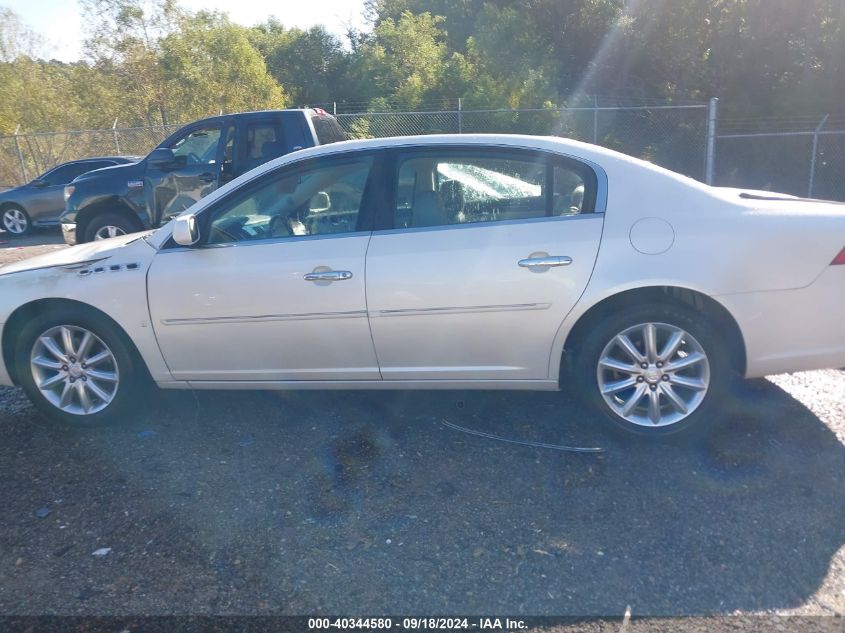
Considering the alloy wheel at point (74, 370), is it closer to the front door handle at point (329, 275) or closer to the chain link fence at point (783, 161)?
the front door handle at point (329, 275)

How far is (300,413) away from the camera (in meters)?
4.59

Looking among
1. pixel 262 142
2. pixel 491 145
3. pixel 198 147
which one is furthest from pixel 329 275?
pixel 198 147

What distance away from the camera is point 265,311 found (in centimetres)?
410

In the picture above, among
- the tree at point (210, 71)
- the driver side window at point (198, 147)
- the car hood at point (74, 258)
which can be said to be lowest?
the car hood at point (74, 258)

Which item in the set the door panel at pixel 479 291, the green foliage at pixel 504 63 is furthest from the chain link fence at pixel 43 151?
the door panel at pixel 479 291

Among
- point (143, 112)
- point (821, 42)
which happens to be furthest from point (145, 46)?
point (821, 42)

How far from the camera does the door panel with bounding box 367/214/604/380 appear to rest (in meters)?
3.83

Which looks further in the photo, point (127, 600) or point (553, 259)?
point (553, 259)

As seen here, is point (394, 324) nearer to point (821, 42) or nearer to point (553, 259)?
point (553, 259)

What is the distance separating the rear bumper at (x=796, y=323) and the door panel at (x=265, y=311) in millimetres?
1941

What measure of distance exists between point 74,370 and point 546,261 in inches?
112

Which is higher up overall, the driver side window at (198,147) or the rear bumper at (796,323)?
the driver side window at (198,147)

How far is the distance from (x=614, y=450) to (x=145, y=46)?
20930 millimetres

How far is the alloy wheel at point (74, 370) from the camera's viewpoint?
4.39m
